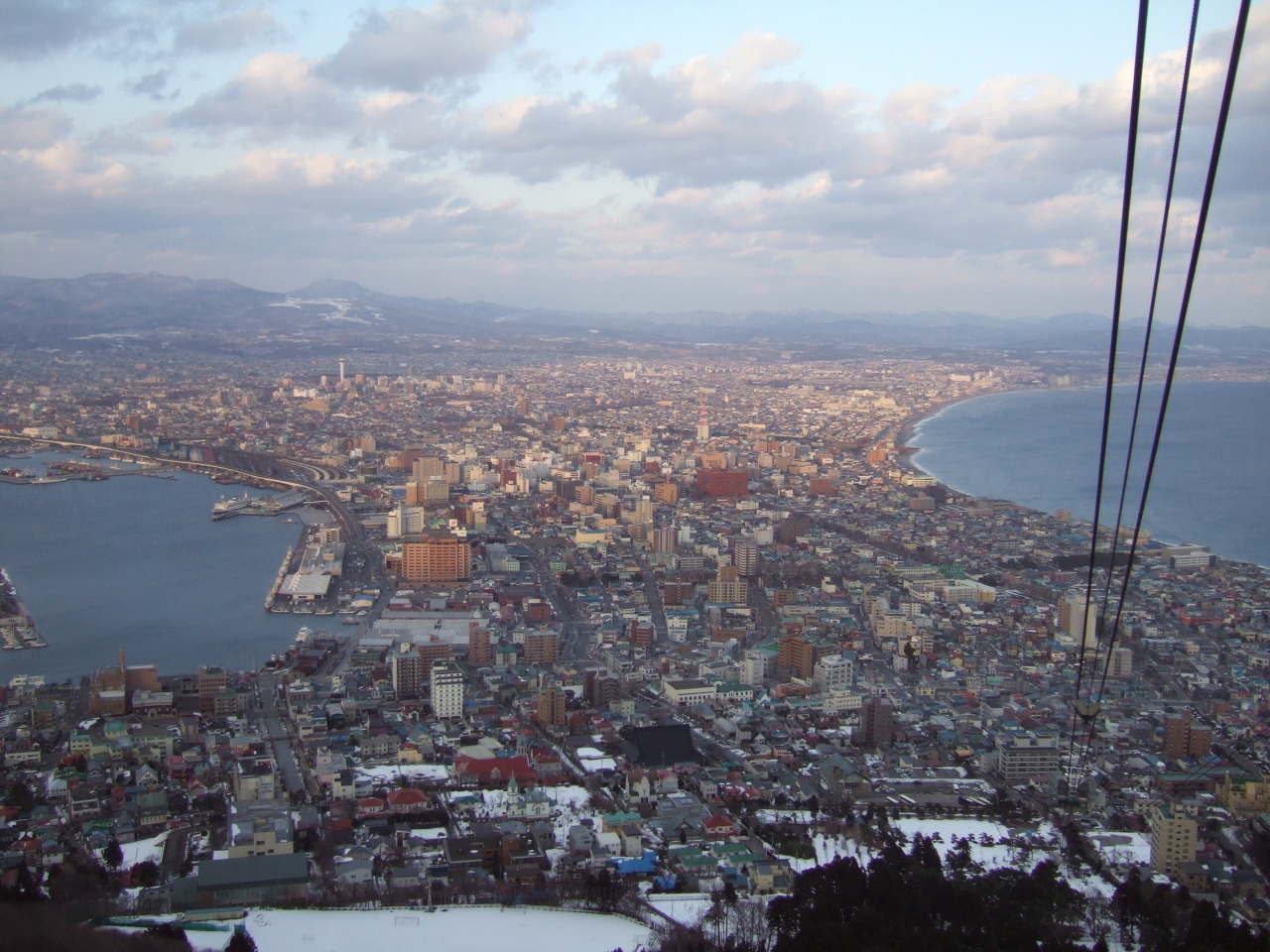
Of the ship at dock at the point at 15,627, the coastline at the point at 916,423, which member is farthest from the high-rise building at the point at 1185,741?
the coastline at the point at 916,423

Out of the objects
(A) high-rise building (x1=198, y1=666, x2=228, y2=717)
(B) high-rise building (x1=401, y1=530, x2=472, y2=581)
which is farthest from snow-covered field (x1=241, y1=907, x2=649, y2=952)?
(B) high-rise building (x1=401, y1=530, x2=472, y2=581)

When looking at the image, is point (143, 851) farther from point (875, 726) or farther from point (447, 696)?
point (875, 726)

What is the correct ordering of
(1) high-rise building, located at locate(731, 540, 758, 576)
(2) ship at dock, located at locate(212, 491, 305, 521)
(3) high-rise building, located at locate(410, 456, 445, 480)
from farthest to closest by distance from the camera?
1. (3) high-rise building, located at locate(410, 456, 445, 480)
2. (2) ship at dock, located at locate(212, 491, 305, 521)
3. (1) high-rise building, located at locate(731, 540, 758, 576)

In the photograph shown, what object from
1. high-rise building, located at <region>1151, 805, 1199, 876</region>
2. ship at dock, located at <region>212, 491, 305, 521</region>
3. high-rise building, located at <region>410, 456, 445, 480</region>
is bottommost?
ship at dock, located at <region>212, 491, 305, 521</region>

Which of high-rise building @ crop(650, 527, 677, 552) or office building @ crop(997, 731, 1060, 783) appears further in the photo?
high-rise building @ crop(650, 527, 677, 552)

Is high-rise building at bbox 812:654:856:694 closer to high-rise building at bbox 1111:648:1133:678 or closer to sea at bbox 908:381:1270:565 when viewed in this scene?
high-rise building at bbox 1111:648:1133:678

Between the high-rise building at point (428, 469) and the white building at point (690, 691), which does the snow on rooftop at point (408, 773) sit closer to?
the white building at point (690, 691)

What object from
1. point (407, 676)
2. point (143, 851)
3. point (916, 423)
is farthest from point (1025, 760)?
point (916, 423)
